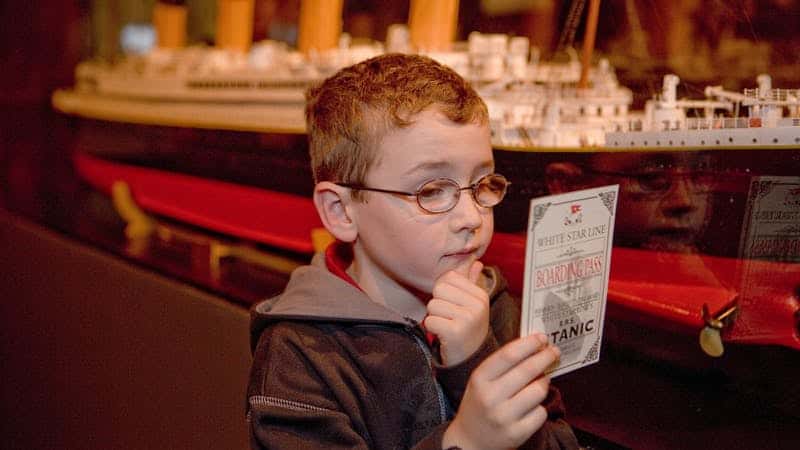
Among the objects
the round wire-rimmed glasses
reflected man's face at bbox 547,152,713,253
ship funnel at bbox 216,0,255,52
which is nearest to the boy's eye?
the round wire-rimmed glasses

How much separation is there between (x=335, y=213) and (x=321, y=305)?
0.33 feet

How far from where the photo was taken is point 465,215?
802 millimetres

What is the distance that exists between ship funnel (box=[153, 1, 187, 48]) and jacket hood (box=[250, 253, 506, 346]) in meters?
1.92

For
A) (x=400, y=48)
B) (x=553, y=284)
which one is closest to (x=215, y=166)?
(x=400, y=48)

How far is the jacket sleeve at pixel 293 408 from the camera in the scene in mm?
790

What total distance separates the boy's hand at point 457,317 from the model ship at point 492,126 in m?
0.23

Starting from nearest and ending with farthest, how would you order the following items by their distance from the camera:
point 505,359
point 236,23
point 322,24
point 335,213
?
1. point 505,359
2. point 335,213
3. point 322,24
4. point 236,23

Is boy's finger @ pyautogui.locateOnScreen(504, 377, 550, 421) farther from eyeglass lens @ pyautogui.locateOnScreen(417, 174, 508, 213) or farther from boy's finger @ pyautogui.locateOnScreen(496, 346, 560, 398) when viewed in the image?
eyeglass lens @ pyautogui.locateOnScreen(417, 174, 508, 213)

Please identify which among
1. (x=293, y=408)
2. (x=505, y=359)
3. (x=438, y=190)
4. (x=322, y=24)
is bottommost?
(x=293, y=408)

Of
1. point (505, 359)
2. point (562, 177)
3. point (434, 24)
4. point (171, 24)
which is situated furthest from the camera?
point (171, 24)

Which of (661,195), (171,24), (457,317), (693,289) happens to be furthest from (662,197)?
(171,24)

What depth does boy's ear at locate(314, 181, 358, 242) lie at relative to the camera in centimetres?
90

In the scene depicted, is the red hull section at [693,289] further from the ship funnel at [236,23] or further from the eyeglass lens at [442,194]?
the ship funnel at [236,23]

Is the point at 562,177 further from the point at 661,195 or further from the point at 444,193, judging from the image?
the point at 444,193
